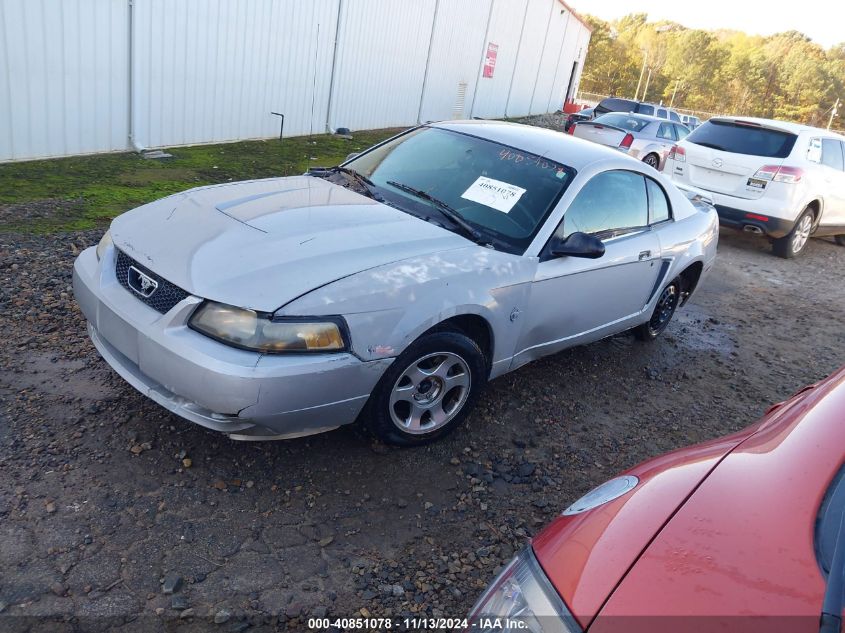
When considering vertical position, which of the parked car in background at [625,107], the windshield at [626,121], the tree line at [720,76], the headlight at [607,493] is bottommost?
the headlight at [607,493]

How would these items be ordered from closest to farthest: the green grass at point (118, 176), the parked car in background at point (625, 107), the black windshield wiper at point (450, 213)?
1. the black windshield wiper at point (450, 213)
2. the green grass at point (118, 176)
3. the parked car in background at point (625, 107)

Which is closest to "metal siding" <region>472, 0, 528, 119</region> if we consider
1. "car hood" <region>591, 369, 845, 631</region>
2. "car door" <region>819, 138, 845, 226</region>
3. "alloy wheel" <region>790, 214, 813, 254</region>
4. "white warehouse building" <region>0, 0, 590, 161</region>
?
"white warehouse building" <region>0, 0, 590, 161</region>

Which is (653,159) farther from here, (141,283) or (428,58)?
(141,283)

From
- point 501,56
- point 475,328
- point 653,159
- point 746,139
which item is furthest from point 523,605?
point 501,56

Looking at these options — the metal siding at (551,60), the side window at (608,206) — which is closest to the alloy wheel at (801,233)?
the side window at (608,206)

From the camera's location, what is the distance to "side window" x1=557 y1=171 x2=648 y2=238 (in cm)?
394

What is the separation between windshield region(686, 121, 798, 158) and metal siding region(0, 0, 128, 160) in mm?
7735

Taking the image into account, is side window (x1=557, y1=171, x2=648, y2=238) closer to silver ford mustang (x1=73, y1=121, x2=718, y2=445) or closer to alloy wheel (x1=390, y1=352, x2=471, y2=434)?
silver ford mustang (x1=73, y1=121, x2=718, y2=445)

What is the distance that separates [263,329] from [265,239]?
0.61 meters

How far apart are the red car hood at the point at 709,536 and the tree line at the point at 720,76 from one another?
77.4 metres

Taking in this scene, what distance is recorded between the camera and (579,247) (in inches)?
144

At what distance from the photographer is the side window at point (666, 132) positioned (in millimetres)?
15039

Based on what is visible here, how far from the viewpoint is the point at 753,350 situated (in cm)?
576

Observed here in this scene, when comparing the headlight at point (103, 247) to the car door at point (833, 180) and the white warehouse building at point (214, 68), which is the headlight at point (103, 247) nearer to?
the white warehouse building at point (214, 68)
